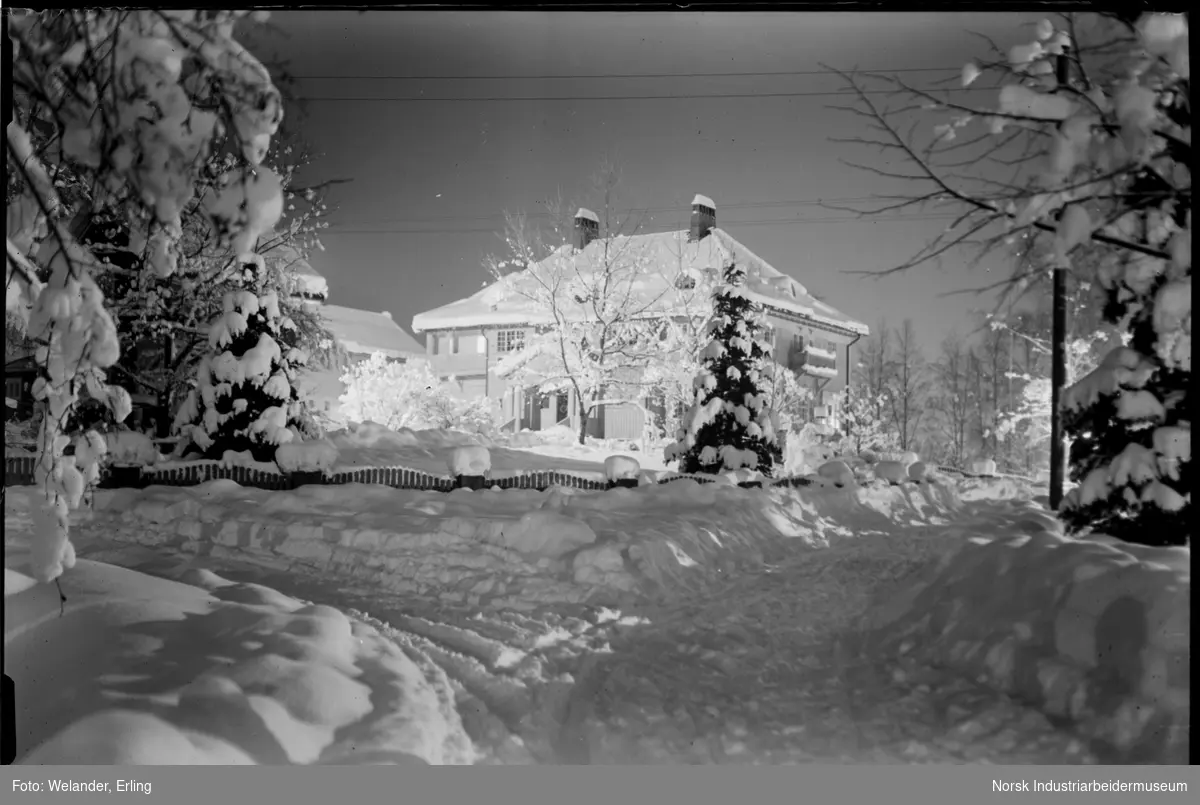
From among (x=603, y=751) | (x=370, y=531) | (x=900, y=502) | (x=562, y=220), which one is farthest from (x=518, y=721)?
(x=900, y=502)

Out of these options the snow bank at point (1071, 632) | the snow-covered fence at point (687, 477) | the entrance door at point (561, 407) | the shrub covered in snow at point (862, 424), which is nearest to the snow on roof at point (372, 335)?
the entrance door at point (561, 407)

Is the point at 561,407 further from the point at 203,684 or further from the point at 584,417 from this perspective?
the point at 203,684

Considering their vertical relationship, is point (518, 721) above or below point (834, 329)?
below

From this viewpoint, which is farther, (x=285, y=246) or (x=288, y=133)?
(x=285, y=246)

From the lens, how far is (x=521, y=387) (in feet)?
11.1

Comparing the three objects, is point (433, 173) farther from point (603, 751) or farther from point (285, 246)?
point (603, 751)

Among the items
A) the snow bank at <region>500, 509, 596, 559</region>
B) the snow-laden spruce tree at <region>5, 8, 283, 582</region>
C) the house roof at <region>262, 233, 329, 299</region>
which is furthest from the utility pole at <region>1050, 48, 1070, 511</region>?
the house roof at <region>262, 233, 329, 299</region>

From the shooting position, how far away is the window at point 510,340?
3.43 metres

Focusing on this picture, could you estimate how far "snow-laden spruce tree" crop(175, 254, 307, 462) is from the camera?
162 inches

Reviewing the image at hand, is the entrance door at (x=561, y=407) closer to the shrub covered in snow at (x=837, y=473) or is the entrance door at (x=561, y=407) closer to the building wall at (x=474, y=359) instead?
the building wall at (x=474, y=359)

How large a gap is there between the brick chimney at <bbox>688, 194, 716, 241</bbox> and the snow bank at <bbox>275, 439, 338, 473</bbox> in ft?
7.31

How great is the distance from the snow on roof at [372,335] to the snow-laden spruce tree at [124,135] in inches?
28.6

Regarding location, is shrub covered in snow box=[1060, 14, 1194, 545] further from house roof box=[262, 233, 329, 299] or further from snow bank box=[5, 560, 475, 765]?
house roof box=[262, 233, 329, 299]

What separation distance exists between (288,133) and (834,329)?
269cm
